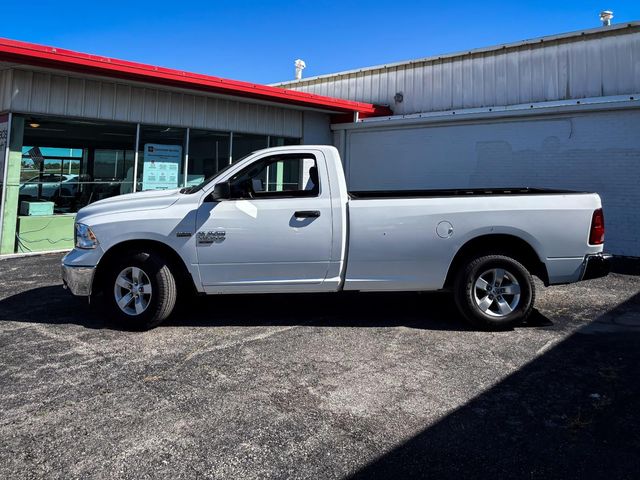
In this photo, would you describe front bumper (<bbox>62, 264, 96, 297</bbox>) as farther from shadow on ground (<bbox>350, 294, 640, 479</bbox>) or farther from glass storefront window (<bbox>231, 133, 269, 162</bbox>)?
glass storefront window (<bbox>231, 133, 269, 162</bbox>)

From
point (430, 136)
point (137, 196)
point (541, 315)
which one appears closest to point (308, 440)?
point (137, 196)

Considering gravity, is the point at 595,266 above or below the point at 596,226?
below

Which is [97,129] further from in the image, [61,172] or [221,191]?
[221,191]

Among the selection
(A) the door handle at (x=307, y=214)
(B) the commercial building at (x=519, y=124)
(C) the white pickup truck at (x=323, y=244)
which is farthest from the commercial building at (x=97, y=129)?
(A) the door handle at (x=307, y=214)

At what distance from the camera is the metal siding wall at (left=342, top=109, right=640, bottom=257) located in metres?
9.79

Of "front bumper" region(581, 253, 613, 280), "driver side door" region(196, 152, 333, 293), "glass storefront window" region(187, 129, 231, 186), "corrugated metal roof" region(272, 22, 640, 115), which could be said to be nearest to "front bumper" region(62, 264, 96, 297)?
"driver side door" region(196, 152, 333, 293)

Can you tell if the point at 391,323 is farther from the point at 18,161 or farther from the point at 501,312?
the point at 18,161

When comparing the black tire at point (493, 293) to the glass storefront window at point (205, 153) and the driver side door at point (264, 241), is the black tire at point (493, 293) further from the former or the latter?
the glass storefront window at point (205, 153)

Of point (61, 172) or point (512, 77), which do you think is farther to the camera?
point (512, 77)

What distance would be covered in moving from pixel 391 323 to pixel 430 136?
26.0 ft

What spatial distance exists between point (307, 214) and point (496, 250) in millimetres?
2113

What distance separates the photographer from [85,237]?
514cm

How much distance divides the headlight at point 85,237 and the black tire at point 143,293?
0.31 meters

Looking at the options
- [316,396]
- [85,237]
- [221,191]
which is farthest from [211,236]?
[316,396]
